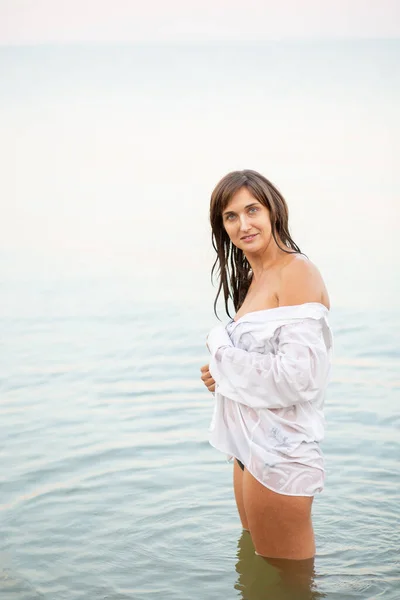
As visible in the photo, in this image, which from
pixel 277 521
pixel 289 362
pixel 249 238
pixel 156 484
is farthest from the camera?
pixel 156 484

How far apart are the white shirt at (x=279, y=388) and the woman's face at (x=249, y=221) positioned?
0.24 metres

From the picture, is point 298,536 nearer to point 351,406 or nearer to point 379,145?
point 351,406

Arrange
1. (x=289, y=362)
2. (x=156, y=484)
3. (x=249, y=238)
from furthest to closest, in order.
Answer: (x=156, y=484)
(x=249, y=238)
(x=289, y=362)

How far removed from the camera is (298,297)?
2623mm

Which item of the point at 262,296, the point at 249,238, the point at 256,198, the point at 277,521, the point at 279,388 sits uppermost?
the point at 256,198

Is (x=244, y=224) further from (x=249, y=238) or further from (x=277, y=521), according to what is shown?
(x=277, y=521)

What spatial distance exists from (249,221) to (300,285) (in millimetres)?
285

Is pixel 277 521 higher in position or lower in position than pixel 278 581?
higher

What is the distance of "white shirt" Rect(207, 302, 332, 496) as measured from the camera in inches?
102

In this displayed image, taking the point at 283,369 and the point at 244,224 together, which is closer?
the point at 283,369

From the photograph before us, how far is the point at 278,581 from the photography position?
9.37 feet

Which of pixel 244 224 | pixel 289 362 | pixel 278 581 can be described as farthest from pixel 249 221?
pixel 278 581

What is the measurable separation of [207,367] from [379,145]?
16.0m

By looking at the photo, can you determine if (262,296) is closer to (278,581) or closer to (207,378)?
(207,378)
